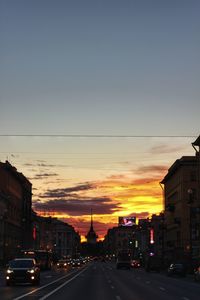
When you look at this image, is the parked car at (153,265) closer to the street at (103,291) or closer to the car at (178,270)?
the car at (178,270)

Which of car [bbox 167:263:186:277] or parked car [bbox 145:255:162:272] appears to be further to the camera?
parked car [bbox 145:255:162:272]

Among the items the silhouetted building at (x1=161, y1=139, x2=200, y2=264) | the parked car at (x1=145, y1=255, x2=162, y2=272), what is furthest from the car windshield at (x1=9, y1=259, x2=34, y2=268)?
the silhouetted building at (x1=161, y1=139, x2=200, y2=264)

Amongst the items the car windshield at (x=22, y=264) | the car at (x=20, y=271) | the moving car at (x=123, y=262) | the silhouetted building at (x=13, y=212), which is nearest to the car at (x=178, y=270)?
the car at (x=20, y=271)

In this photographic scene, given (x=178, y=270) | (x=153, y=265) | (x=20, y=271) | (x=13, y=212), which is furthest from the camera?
(x=13, y=212)

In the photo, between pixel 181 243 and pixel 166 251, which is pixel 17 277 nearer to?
pixel 181 243

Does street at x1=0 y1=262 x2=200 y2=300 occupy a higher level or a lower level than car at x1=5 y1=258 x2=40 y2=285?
lower

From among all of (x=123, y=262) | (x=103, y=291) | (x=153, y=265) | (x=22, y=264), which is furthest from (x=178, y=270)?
(x=123, y=262)

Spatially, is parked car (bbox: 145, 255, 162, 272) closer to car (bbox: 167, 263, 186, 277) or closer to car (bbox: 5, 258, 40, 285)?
car (bbox: 167, 263, 186, 277)

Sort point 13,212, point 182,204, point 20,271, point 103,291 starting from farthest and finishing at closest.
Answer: point 13,212 → point 182,204 → point 20,271 → point 103,291

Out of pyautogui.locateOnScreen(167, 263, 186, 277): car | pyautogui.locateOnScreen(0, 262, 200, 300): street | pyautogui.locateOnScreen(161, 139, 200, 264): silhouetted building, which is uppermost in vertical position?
pyautogui.locateOnScreen(161, 139, 200, 264): silhouetted building

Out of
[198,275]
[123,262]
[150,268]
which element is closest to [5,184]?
[123,262]

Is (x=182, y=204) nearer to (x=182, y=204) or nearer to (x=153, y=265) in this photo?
(x=182, y=204)

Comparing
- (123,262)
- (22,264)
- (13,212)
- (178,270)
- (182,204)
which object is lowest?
(178,270)

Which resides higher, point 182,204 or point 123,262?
point 182,204
